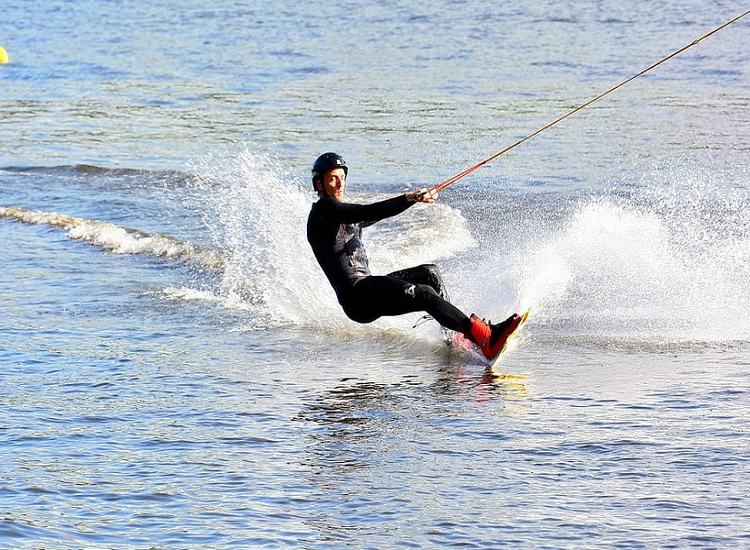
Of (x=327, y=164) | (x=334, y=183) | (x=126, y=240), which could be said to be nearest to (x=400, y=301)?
(x=334, y=183)

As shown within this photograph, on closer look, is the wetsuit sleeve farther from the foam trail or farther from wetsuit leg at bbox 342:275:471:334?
the foam trail

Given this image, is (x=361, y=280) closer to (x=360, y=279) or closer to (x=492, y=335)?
(x=360, y=279)

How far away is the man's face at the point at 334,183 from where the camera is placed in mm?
8461

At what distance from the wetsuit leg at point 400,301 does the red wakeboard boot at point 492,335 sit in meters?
0.08

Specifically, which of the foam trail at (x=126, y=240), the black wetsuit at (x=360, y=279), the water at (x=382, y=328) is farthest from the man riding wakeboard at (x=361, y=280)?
the foam trail at (x=126, y=240)

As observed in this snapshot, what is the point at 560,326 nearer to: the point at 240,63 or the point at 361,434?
the point at 361,434

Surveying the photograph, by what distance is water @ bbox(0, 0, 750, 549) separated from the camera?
5.70 meters

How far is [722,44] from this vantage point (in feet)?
88.2

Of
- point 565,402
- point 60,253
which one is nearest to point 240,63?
point 60,253

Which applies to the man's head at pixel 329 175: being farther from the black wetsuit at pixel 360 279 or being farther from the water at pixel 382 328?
the water at pixel 382 328

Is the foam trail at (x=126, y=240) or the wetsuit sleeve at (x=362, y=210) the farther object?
the foam trail at (x=126, y=240)

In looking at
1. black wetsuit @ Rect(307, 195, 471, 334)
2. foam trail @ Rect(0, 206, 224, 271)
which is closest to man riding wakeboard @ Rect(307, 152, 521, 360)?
black wetsuit @ Rect(307, 195, 471, 334)

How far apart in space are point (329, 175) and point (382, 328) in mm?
1587

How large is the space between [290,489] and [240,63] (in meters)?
24.1
